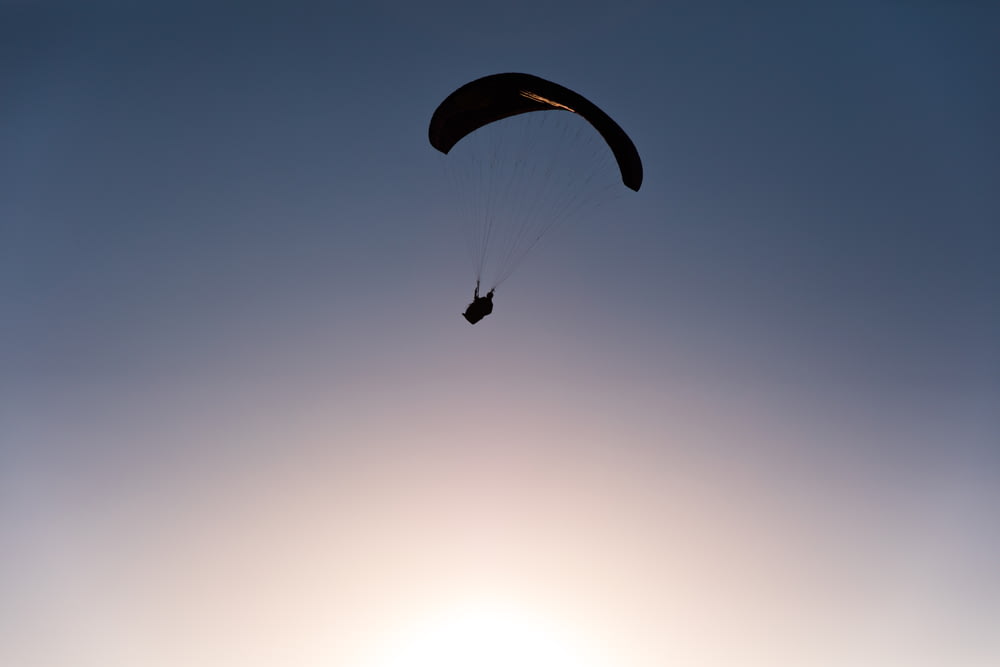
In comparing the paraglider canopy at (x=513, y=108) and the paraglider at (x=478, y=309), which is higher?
the paraglider canopy at (x=513, y=108)

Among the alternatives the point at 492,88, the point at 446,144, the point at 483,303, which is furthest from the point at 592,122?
the point at 483,303

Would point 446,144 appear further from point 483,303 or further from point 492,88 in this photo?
point 483,303

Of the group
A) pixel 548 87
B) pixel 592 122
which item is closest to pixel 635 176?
pixel 592 122

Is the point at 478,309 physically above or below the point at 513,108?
below

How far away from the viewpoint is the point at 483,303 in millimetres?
15023

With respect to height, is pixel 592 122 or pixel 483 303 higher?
pixel 592 122

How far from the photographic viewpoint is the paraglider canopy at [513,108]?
13.5m

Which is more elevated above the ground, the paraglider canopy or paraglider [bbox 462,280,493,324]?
the paraglider canopy

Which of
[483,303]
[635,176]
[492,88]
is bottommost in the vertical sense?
[483,303]

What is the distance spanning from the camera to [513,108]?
1480 cm

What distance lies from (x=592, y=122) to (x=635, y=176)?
1.59 meters

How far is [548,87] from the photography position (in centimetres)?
1345

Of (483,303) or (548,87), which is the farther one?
(483,303)

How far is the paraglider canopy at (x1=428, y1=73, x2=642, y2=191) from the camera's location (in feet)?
44.4
